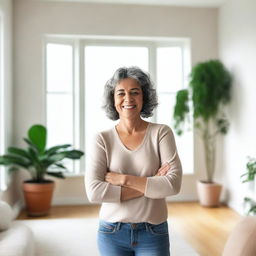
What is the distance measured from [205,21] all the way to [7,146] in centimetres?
330

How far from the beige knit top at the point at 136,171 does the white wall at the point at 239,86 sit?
9.85ft

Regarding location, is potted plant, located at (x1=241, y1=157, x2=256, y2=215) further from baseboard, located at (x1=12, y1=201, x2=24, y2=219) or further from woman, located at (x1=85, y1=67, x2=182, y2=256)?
baseboard, located at (x1=12, y1=201, x2=24, y2=219)

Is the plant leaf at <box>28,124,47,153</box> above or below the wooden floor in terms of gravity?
above

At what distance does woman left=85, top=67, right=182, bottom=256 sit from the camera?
4.78ft

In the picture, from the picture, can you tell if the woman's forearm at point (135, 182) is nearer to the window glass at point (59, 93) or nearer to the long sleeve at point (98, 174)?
the long sleeve at point (98, 174)

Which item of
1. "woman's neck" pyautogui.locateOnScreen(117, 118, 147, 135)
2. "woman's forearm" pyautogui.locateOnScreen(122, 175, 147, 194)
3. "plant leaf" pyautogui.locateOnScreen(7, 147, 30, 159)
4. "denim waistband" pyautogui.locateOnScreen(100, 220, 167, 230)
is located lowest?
"denim waistband" pyautogui.locateOnScreen(100, 220, 167, 230)

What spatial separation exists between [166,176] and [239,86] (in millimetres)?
3449

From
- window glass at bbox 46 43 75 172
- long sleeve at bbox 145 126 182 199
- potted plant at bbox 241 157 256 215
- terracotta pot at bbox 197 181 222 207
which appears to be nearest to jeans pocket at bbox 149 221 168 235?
long sleeve at bbox 145 126 182 199

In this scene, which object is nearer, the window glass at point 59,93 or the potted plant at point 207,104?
the potted plant at point 207,104

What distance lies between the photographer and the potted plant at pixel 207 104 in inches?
188

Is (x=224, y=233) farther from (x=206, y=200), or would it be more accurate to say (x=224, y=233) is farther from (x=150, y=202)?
(x=150, y=202)

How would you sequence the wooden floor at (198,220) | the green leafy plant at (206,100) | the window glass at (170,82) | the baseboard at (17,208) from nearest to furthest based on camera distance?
the wooden floor at (198,220), the baseboard at (17,208), the green leafy plant at (206,100), the window glass at (170,82)

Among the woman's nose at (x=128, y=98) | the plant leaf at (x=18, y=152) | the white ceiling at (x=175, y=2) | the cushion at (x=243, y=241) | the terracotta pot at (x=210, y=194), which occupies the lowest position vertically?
the terracotta pot at (x=210, y=194)

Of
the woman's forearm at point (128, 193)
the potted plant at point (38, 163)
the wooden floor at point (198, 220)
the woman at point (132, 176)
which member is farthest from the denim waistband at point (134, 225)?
the potted plant at point (38, 163)
